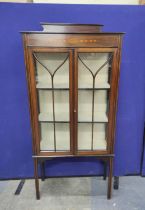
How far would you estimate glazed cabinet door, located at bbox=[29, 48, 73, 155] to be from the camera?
1.55 metres

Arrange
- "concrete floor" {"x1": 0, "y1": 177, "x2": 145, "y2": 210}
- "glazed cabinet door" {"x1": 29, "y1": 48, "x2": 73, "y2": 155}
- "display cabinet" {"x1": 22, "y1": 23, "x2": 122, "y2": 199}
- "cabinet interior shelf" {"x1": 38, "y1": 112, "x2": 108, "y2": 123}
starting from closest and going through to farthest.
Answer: "display cabinet" {"x1": 22, "y1": 23, "x2": 122, "y2": 199} → "glazed cabinet door" {"x1": 29, "y1": 48, "x2": 73, "y2": 155} → "cabinet interior shelf" {"x1": 38, "y1": 112, "x2": 108, "y2": 123} → "concrete floor" {"x1": 0, "y1": 177, "x2": 145, "y2": 210}

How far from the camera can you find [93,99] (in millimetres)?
1704

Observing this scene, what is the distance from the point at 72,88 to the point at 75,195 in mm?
1187

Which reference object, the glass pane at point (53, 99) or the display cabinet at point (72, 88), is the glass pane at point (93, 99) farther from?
the glass pane at point (53, 99)

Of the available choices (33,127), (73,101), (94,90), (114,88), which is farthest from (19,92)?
(114,88)

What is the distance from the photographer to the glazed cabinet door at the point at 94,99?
5.11 feet

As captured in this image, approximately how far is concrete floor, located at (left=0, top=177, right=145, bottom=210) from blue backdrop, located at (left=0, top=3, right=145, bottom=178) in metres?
0.11

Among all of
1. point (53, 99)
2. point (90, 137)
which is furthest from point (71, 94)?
point (90, 137)

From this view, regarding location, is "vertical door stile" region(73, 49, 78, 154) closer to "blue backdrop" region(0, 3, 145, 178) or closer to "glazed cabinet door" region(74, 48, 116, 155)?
"glazed cabinet door" region(74, 48, 116, 155)

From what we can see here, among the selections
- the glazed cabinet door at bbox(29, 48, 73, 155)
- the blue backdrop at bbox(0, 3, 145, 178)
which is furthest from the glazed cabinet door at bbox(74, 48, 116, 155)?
the blue backdrop at bbox(0, 3, 145, 178)

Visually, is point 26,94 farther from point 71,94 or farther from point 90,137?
point 90,137

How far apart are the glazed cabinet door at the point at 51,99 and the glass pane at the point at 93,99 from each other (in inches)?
4.7

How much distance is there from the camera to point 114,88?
1.57 metres

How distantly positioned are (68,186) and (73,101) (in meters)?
1.08
